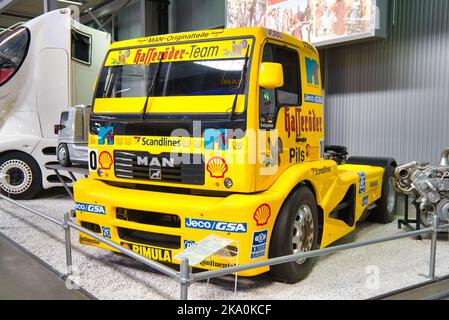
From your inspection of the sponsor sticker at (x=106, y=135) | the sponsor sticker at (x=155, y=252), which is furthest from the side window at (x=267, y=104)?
the sponsor sticker at (x=106, y=135)

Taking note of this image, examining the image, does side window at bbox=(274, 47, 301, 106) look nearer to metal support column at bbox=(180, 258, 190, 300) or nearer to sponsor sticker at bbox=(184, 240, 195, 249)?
sponsor sticker at bbox=(184, 240, 195, 249)

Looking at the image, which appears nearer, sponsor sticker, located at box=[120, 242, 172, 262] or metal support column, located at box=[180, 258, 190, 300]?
metal support column, located at box=[180, 258, 190, 300]

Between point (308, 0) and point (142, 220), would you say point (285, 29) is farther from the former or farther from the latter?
point (142, 220)

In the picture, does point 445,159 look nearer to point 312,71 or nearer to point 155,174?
point 312,71

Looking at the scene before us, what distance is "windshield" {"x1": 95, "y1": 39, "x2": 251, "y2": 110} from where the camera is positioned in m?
3.54

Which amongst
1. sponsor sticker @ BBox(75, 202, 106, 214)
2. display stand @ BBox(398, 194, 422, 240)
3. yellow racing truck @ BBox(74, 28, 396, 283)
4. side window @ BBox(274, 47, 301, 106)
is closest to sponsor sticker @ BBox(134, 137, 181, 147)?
yellow racing truck @ BBox(74, 28, 396, 283)

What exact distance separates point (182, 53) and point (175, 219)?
1.46m

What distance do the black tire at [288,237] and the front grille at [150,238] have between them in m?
0.79

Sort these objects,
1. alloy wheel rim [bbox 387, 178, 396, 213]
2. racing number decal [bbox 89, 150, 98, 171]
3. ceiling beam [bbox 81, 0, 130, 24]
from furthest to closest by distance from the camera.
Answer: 1. ceiling beam [bbox 81, 0, 130, 24]
2. alloy wheel rim [bbox 387, 178, 396, 213]
3. racing number decal [bbox 89, 150, 98, 171]

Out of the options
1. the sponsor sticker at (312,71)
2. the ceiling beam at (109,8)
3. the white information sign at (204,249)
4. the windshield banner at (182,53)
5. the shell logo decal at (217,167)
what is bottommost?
the white information sign at (204,249)

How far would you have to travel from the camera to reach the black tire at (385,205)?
5923 millimetres

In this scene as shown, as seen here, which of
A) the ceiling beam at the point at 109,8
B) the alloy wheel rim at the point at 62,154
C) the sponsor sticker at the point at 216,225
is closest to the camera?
the sponsor sticker at the point at 216,225

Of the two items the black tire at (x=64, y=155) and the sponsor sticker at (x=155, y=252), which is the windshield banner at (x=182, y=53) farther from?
the black tire at (x=64, y=155)
